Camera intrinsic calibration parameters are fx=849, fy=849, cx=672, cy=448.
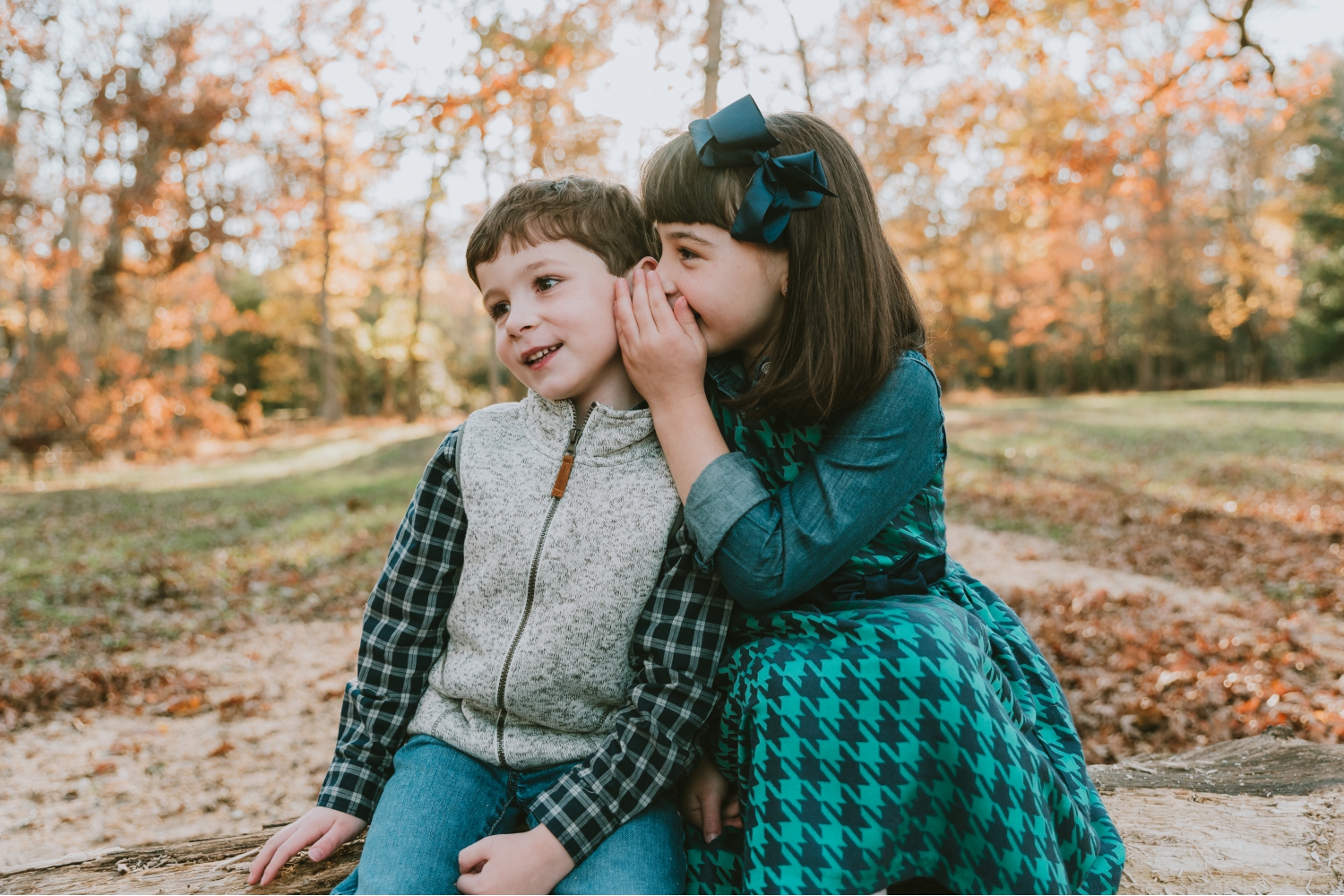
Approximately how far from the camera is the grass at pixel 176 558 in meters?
5.46

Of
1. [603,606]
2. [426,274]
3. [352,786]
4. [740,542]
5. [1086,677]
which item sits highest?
[426,274]

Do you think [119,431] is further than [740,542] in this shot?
Yes

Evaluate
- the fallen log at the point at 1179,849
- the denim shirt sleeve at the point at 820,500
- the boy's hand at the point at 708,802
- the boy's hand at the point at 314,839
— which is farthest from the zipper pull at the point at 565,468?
the fallen log at the point at 1179,849

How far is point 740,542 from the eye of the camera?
5.06 ft

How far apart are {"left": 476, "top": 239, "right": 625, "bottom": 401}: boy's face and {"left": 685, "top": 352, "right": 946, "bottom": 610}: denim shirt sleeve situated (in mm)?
374

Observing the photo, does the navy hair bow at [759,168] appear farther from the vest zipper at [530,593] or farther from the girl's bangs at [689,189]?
the vest zipper at [530,593]

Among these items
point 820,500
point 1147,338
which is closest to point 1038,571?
point 820,500

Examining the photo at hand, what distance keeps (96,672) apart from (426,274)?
1988 cm

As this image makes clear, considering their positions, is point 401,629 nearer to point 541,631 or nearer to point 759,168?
point 541,631

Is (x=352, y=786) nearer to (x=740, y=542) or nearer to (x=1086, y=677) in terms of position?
(x=740, y=542)

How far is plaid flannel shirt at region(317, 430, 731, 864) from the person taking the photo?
63.4 inches

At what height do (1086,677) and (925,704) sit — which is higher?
(925,704)

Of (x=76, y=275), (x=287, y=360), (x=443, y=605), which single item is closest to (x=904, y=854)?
(x=443, y=605)

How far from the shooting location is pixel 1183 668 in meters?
4.17
